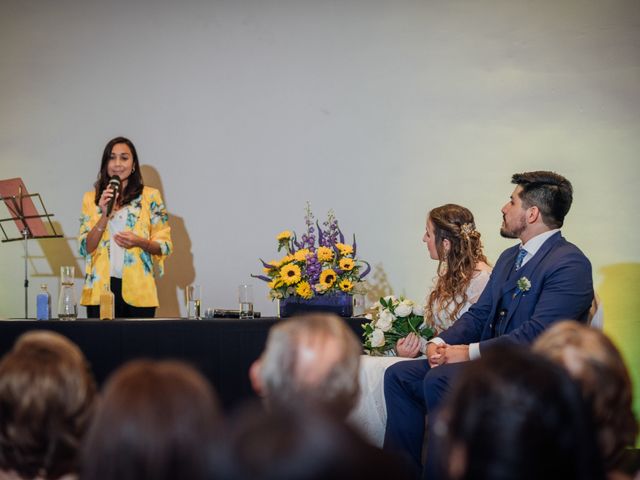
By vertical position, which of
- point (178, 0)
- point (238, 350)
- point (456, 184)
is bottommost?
point (238, 350)

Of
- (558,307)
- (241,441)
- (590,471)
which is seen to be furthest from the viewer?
(558,307)

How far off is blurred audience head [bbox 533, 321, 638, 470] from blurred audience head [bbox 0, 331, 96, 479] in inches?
37.9

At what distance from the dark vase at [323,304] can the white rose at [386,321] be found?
447mm

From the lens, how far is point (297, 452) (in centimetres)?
117

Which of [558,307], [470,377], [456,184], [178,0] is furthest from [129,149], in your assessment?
[470,377]

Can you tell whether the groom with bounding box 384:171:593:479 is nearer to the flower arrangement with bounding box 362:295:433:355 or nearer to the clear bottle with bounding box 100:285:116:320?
the flower arrangement with bounding box 362:295:433:355

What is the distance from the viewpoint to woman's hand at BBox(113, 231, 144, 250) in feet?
17.0

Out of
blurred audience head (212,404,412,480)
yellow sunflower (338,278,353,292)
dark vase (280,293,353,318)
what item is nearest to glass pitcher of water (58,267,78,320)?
dark vase (280,293,353,318)

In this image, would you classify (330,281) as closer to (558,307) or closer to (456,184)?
(558,307)

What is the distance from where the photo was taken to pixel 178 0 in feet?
21.7

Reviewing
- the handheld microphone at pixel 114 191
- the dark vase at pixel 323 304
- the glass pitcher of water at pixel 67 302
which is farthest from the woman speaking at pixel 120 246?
the dark vase at pixel 323 304

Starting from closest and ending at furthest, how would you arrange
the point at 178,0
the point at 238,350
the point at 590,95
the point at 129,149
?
the point at 238,350 < the point at 129,149 < the point at 590,95 < the point at 178,0

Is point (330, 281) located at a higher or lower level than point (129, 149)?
lower

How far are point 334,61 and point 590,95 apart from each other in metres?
1.78
